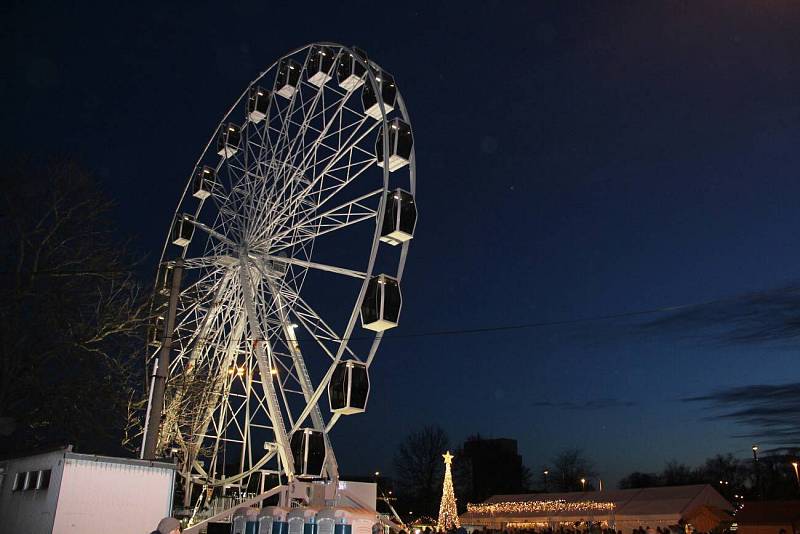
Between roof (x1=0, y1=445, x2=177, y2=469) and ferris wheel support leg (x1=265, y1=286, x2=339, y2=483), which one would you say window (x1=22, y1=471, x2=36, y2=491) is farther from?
ferris wheel support leg (x1=265, y1=286, x2=339, y2=483)

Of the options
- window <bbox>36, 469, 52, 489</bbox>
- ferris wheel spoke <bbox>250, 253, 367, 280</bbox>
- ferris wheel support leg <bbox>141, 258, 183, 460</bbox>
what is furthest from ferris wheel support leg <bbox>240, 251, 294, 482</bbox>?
window <bbox>36, 469, 52, 489</bbox>

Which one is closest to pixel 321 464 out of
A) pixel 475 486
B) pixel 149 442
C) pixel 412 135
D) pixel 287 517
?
pixel 287 517

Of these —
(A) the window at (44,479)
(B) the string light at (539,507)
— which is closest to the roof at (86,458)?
(A) the window at (44,479)

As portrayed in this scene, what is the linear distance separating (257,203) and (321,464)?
28.0 feet

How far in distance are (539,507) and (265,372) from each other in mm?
24283

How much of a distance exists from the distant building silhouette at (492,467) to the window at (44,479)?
78341 millimetres

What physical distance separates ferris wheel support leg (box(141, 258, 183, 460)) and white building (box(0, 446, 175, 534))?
404mm

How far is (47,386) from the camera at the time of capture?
57.7ft

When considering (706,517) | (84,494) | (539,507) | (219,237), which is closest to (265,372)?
(219,237)

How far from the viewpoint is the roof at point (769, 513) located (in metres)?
27.0

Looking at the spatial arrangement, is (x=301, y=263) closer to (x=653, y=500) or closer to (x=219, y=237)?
(x=219, y=237)

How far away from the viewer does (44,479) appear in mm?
11820

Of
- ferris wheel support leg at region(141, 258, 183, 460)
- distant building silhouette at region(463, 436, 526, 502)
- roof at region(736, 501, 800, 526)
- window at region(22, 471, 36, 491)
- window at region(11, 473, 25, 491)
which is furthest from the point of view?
distant building silhouette at region(463, 436, 526, 502)

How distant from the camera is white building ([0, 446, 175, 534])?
11.4 metres
